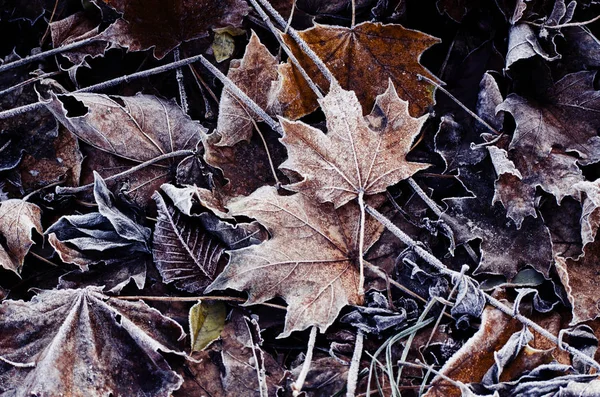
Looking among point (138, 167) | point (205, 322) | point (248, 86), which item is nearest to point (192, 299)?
point (205, 322)

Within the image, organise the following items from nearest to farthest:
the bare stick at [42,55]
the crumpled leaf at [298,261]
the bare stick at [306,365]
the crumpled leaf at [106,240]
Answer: the bare stick at [306,365], the crumpled leaf at [298,261], the crumpled leaf at [106,240], the bare stick at [42,55]

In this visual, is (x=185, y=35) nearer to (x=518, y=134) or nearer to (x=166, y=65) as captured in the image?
(x=166, y=65)

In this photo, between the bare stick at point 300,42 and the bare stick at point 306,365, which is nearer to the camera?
the bare stick at point 306,365

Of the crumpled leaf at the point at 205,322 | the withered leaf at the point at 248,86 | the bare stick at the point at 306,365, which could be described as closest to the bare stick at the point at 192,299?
the crumpled leaf at the point at 205,322

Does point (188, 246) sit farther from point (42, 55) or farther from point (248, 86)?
point (42, 55)

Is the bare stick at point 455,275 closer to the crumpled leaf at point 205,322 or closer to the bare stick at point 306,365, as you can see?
the bare stick at point 306,365
